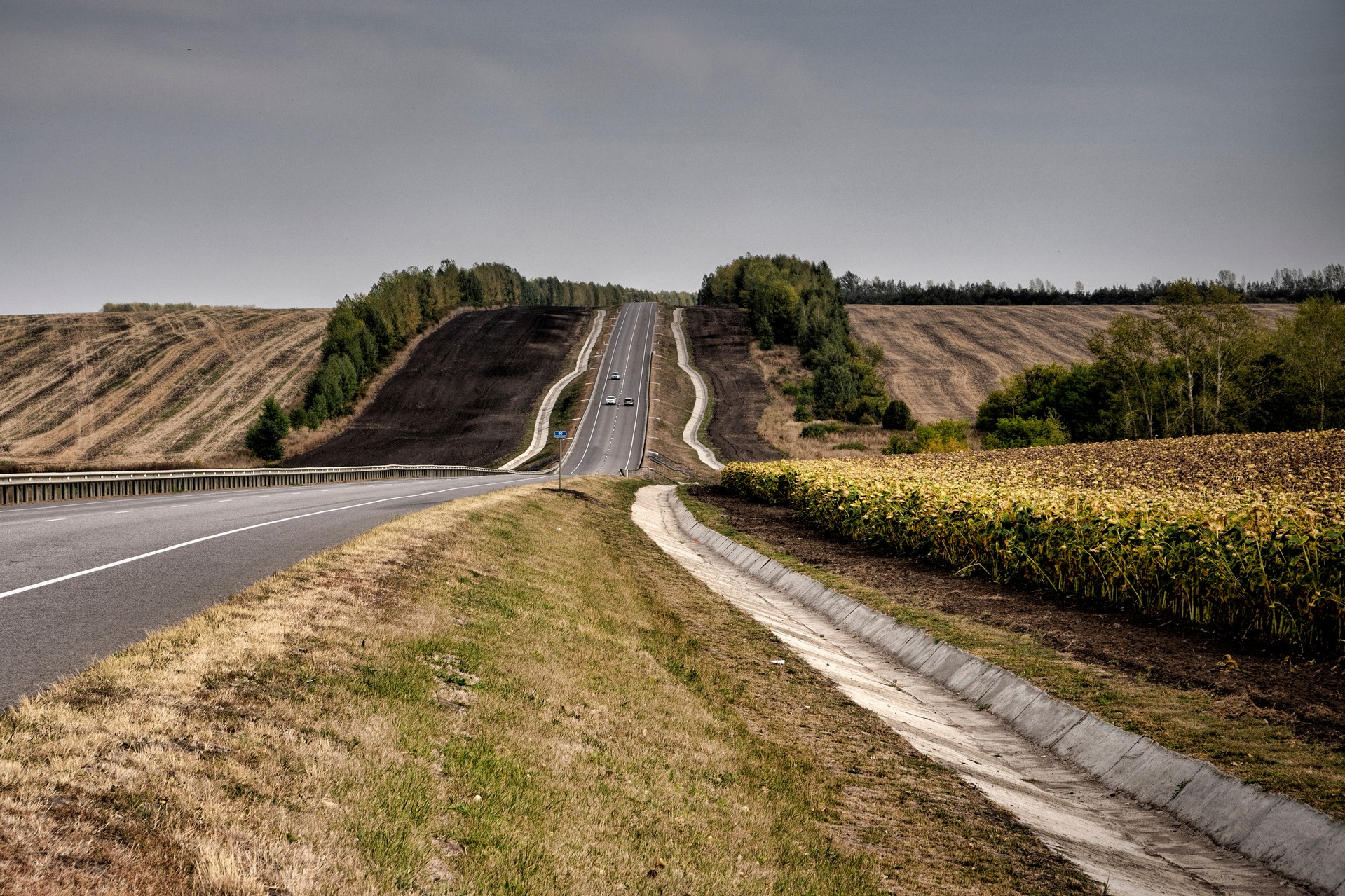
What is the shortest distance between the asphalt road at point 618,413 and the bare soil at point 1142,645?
51.7m

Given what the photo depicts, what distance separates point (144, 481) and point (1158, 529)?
114ft

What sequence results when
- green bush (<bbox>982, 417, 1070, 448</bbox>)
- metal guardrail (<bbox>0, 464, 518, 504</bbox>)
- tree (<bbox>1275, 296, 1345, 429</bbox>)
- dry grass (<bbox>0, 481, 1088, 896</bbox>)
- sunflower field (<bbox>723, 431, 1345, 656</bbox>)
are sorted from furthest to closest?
green bush (<bbox>982, 417, 1070, 448</bbox>) < tree (<bbox>1275, 296, 1345, 429</bbox>) < metal guardrail (<bbox>0, 464, 518, 504</bbox>) < sunflower field (<bbox>723, 431, 1345, 656</bbox>) < dry grass (<bbox>0, 481, 1088, 896</bbox>)

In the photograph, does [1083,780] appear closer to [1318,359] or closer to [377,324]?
[1318,359]

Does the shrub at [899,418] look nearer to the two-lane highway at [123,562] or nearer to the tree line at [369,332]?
the tree line at [369,332]

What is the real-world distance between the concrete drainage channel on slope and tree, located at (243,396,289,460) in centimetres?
7681

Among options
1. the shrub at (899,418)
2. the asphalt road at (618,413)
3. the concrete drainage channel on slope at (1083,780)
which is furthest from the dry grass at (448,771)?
the shrub at (899,418)

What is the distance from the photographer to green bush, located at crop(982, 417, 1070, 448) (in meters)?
69.8

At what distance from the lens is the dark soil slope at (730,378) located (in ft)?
285

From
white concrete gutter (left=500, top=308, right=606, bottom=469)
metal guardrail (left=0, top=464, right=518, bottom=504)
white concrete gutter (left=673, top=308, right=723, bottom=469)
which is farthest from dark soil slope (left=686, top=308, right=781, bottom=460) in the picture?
metal guardrail (left=0, top=464, right=518, bottom=504)

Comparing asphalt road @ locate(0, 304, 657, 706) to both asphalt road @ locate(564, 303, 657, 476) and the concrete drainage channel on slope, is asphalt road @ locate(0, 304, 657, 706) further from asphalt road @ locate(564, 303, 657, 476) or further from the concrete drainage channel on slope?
asphalt road @ locate(564, 303, 657, 476)

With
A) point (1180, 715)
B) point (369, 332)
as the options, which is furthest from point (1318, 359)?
point (369, 332)

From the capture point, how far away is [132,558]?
44.9 ft

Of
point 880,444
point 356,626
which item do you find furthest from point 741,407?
point 356,626

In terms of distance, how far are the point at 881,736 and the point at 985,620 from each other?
202 inches
